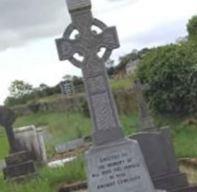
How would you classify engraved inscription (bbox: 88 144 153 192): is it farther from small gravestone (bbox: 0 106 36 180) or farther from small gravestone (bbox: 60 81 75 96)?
small gravestone (bbox: 60 81 75 96)

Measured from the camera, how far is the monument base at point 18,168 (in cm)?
1703

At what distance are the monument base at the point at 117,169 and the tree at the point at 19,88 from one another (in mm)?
48242

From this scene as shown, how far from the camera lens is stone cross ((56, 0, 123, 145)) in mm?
9984

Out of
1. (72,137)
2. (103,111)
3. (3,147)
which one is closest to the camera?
(103,111)

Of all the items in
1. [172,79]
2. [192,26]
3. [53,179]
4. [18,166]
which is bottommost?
[53,179]

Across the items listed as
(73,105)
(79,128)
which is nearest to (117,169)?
(79,128)

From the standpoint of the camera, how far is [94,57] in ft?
33.3

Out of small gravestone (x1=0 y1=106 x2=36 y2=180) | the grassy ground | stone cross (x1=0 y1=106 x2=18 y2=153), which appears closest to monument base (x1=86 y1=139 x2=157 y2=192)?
small gravestone (x1=0 y1=106 x2=36 y2=180)

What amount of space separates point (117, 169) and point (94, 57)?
151cm

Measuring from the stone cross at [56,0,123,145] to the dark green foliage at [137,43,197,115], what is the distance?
11.4m

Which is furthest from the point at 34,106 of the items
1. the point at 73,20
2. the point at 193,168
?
the point at 73,20

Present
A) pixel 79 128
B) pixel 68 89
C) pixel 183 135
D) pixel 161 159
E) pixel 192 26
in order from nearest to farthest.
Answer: pixel 161 159 → pixel 183 135 → pixel 79 128 → pixel 192 26 → pixel 68 89

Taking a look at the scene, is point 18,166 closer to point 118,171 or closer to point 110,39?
point 110,39

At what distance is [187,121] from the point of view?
69.4 ft
